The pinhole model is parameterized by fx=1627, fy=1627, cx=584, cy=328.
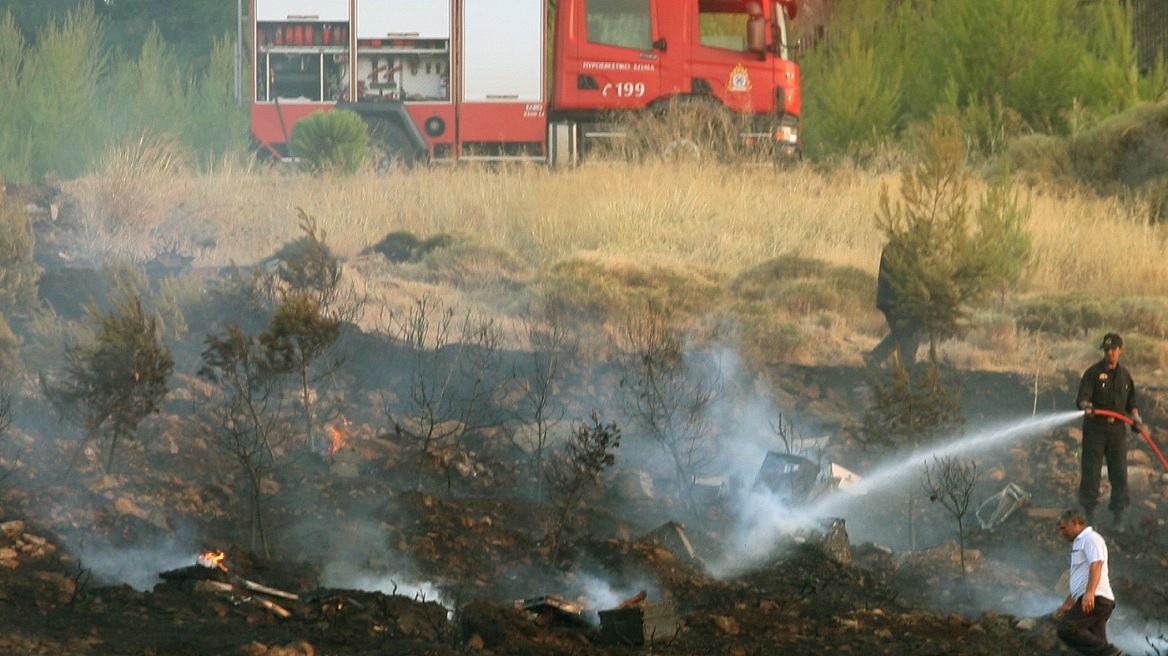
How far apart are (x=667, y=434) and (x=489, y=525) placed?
7.69 feet

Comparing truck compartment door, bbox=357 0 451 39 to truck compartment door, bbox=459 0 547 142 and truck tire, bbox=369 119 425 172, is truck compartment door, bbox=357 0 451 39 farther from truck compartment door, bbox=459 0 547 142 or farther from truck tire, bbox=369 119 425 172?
truck tire, bbox=369 119 425 172

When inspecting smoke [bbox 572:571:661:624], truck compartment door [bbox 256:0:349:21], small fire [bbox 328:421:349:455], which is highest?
truck compartment door [bbox 256:0:349:21]

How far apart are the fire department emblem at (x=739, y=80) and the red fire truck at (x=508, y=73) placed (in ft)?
0.04

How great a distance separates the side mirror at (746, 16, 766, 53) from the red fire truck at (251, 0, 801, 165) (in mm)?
166

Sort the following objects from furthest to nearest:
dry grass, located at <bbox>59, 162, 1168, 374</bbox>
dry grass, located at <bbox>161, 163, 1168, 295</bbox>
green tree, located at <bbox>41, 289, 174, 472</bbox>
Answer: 1. dry grass, located at <bbox>161, 163, 1168, 295</bbox>
2. dry grass, located at <bbox>59, 162, 1168, 374</bbox>
3. green tree, located at <bbox>41, 289, 174, 472</bbox>

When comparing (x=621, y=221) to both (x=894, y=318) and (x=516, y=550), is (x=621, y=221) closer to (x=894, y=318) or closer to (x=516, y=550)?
(x=894, y=318)

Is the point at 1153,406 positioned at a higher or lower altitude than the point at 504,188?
lower

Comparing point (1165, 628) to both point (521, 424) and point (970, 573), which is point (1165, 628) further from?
point (521, 424)

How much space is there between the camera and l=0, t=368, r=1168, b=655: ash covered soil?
288 inches

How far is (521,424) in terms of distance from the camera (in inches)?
468

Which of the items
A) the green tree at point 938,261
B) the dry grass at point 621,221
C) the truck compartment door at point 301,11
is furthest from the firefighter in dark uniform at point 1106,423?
the truck compartment door at point 301,11

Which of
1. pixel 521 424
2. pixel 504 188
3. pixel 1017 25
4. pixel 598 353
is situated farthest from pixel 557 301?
pixel 1017 25

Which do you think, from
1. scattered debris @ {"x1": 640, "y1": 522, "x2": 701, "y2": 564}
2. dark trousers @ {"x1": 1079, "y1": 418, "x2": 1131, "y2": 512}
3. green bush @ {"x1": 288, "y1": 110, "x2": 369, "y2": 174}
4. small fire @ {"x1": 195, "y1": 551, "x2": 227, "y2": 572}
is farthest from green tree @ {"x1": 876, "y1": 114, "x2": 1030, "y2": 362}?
green bush @ {"x1": 288, "y1": 110, "x2": 369, "y2": 174}

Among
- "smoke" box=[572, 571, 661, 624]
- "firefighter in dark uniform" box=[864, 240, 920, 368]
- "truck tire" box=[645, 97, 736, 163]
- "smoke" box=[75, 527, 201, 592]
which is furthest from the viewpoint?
"truck tire" box=[645, 97, 736, 163]
